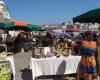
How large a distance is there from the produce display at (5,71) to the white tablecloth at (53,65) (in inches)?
56.2

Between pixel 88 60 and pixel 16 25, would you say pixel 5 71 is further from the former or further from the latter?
pixel 16 25

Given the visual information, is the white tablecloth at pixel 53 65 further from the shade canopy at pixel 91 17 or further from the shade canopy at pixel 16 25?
the shade canopy at pixel 16 25

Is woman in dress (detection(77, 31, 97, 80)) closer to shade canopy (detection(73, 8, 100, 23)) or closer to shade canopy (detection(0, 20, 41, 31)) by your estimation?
shade canopy (detection(73, 8, 100, 23))

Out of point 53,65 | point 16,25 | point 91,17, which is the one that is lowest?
point 53,65

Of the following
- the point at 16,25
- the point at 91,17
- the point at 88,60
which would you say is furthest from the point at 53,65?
the point at 16,25

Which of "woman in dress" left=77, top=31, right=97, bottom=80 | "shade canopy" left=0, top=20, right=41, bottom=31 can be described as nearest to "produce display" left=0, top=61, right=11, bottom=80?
"woman in dress" left=77, top=31, right=97, bottom=80

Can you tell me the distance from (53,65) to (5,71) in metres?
2.11

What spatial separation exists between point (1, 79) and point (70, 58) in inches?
116

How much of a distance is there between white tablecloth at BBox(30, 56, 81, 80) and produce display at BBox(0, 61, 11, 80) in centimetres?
143

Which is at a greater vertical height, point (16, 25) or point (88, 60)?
point (16, 25)

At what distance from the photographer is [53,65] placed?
1055 cm

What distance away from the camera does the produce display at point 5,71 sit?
8844mm

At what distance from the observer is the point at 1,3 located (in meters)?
14.8

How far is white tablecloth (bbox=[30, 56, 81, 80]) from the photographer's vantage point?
411 inches
